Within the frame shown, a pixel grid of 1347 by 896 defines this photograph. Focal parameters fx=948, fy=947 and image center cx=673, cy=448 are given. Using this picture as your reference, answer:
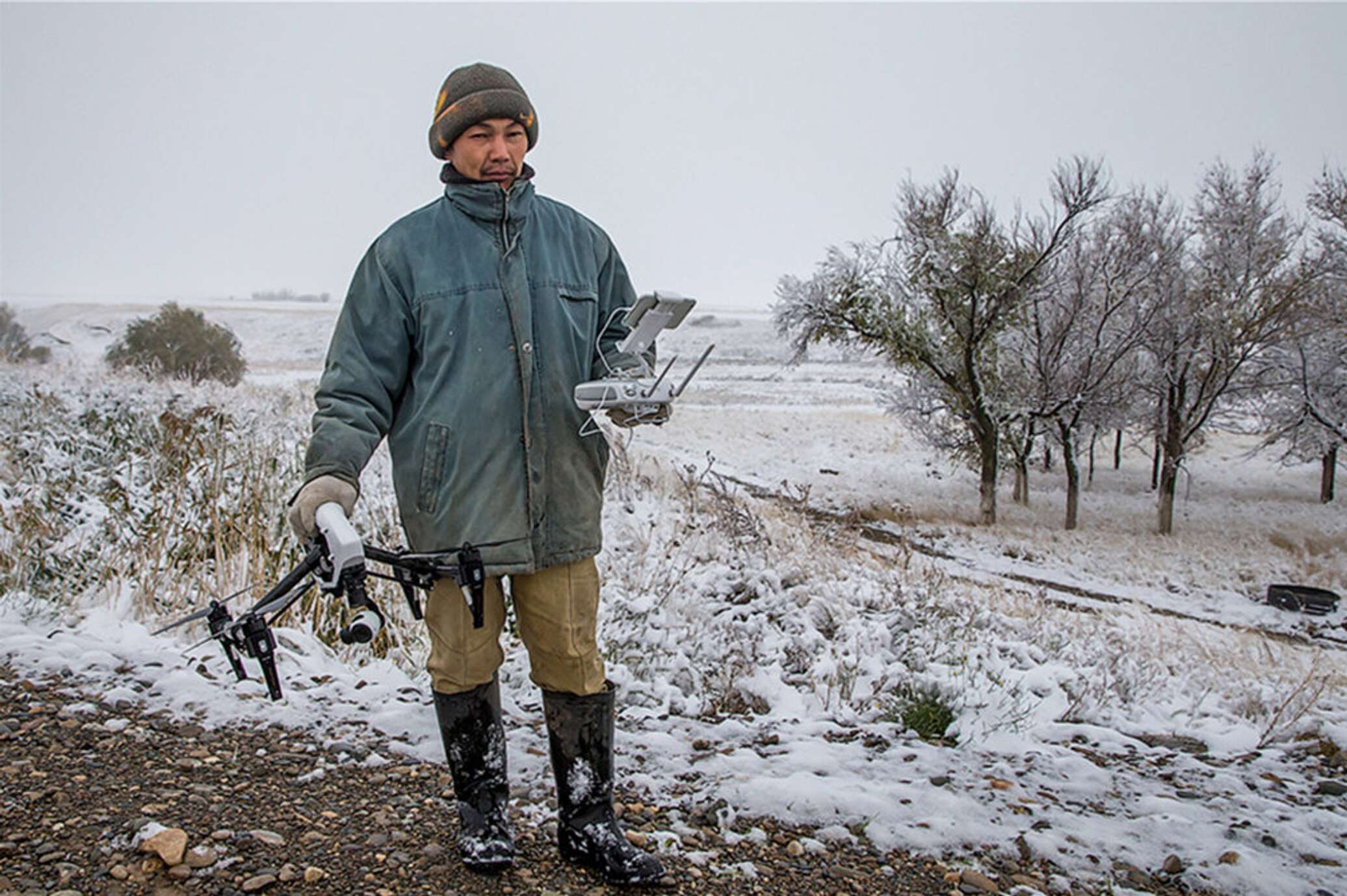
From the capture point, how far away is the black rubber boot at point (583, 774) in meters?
2.67

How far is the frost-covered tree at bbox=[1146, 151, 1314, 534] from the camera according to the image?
2270 centimetres

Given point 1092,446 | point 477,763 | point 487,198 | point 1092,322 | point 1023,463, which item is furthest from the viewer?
point 1092,446

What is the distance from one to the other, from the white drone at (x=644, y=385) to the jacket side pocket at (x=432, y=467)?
1.21ft

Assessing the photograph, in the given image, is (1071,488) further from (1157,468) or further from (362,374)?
(362,374)

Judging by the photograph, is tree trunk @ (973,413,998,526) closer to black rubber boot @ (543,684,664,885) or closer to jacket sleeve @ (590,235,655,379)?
jacket sleeve @ (590,235,655,379)

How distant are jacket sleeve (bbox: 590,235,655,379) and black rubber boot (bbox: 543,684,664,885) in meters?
0.95

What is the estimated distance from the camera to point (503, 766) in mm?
2760

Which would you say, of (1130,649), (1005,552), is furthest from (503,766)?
(1005,552)

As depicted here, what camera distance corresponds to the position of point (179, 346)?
2336cm

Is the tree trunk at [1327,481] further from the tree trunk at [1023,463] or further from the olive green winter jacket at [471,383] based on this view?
the olive green winter jacket at [471,383]

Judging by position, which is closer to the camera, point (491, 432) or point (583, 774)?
point (491, 432)

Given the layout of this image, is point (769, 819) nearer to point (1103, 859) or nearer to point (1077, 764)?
point (1103, 859)

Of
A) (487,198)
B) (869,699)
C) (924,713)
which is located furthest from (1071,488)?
(487,198)

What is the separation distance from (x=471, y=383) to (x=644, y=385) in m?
0.47
